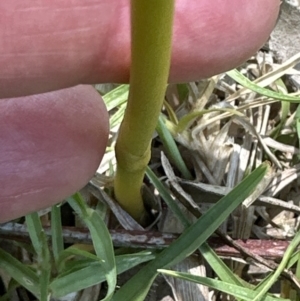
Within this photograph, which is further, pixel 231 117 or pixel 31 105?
pixel 231 117

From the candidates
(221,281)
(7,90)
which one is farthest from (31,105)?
(221,281)

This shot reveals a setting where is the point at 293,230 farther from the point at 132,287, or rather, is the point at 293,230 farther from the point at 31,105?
the point at 31,105

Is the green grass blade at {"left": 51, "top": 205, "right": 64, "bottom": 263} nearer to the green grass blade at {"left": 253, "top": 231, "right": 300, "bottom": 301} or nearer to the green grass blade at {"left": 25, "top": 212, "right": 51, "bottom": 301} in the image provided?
the green grass blade at {"left": 25, "top": 212, "right": 51, "bottom": 301}

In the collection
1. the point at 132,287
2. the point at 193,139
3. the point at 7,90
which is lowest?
the point at 132,287

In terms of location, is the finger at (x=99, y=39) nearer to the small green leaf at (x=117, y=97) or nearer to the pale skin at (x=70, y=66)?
the pale skin at (x=70, y=66)

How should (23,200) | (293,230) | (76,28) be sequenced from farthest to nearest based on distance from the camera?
(293,230) < (23,200) < (76,28)

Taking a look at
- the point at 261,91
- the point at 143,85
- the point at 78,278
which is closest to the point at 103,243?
the point at 78,278

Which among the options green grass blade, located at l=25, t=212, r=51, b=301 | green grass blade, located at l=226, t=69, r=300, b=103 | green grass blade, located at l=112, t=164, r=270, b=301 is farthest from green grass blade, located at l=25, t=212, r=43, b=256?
green grass blade, located at l=226, t=69, r=300, b=103
